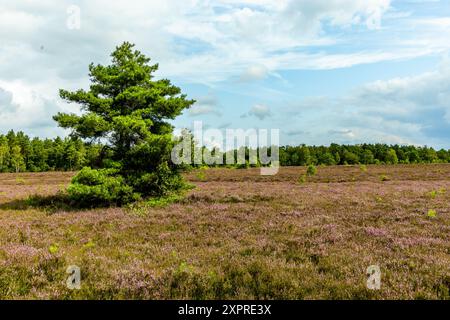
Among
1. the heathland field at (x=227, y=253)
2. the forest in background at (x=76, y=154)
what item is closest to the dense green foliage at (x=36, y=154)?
the forest in background at (x=76, y=154)

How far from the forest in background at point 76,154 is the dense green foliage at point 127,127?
71427 millimetres

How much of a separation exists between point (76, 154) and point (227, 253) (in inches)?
4574

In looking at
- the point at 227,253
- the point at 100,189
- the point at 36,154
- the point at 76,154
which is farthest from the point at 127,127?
the point at 36,154

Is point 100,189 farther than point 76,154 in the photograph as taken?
No

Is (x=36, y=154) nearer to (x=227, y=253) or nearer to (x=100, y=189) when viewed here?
(x=100, y=189)

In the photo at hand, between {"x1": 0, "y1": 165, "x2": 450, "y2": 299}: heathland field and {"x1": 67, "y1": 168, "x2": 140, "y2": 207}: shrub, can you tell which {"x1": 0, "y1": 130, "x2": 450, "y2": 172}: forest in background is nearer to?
{"x1": 67, "y1": 168, "x2": 140, "y2": 207}: shrub

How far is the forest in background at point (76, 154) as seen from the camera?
111m

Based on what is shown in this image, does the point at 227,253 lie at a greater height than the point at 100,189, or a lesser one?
lesser

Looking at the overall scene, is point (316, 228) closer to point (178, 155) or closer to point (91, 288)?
point (91, 288)

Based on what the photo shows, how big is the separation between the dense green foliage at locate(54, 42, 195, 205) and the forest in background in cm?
7143

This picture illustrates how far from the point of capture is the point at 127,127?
17.7 meters

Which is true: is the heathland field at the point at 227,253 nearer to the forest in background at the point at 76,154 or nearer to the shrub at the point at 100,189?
the shrub at the point at 100,189
